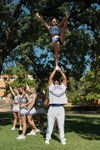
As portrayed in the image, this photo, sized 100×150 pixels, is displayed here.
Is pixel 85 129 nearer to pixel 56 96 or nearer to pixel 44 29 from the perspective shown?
pixel 56 96

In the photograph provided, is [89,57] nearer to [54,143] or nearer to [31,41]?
[31,41]

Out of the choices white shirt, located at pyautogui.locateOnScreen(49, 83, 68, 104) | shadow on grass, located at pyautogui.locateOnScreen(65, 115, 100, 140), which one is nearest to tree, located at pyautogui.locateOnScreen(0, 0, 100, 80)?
shadow on grass, located at pyautogui.locateOnScreen(65, 115, 100, 140)

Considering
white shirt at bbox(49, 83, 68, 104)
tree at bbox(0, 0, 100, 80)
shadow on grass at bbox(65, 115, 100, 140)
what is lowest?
shadow on grass at bbox(65, 115, 100, 140)

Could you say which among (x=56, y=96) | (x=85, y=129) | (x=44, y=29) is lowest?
(x=85, y=129)

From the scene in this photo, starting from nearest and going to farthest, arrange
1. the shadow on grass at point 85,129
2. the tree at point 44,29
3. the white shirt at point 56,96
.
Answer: the white shirt at point 56,96 < the shadow on grass at point 85,129 < the tree at point 44,29

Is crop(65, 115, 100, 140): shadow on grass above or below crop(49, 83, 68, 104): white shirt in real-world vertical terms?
below

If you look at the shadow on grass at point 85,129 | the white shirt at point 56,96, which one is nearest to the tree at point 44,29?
the shadow on grass at point 85,129

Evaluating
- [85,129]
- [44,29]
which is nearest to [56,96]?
[85,129]

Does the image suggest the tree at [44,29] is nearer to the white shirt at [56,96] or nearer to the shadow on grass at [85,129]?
the shadow on grass at [85,129]

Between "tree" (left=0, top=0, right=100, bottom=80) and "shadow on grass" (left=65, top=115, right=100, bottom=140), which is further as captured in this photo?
"tree" (left=0, top=0, right=100, bottom=80)

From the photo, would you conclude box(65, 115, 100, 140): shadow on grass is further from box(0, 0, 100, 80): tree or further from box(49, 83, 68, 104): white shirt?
box(0, 0, 100, 80): tree

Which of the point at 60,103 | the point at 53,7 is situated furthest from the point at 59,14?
the point at 60,103

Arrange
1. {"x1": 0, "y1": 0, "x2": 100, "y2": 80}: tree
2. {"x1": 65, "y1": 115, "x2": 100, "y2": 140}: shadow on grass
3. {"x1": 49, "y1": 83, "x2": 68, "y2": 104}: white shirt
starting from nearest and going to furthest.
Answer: {"x1": 49, "y1": 83, "x2": 68, "y2": 104}: white shirt < {"x1": 65, "y1": 115, "x2": 100, "y2": 140}: shadow on grass < {"x1": 0, "y1": 0, "x2": 100, "y2": 80}: tree

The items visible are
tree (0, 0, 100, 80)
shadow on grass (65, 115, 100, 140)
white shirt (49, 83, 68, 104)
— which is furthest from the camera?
tree (0, 0, 100, 80)
